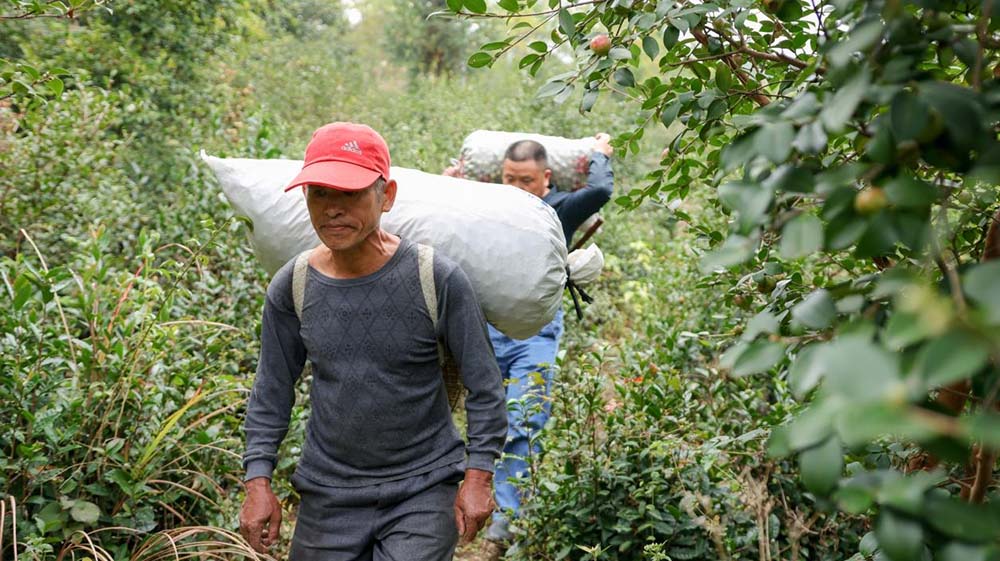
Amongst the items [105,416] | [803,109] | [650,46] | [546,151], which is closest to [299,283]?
[105,416]

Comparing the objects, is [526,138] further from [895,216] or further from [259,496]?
[895,216]

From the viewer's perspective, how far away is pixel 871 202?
3.29 ft

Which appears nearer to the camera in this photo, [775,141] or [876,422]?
[876,422]

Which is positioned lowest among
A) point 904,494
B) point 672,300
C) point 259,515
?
point 672,300

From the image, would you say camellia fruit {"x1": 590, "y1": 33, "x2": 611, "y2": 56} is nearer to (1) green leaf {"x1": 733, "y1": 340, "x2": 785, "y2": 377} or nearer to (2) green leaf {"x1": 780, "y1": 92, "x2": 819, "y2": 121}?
(2) green leaf {"x1": 780, "y1": 92, "x2": 819, "y2": 121}

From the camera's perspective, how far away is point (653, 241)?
7.85 meters

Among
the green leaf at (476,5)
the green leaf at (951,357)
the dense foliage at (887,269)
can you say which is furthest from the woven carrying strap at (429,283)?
the green leaf at (951,357)

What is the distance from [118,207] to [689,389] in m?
3.34

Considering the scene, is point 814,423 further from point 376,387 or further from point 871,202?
point 376,387

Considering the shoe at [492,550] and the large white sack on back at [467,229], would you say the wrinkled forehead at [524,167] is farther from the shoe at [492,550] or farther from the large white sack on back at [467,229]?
the shoe at [492,550]

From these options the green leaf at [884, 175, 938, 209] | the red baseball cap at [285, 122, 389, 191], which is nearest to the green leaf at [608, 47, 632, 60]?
the red baseball cap at [285, 122, 389, 191]

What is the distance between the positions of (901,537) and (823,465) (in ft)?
0.31

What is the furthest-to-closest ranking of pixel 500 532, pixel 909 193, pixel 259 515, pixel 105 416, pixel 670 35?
pixel 500 532 → pixel 105 416 → pixel 259 515 → pixel 670 35 → pixel 909 193

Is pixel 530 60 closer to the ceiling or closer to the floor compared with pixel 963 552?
closer to the floor
